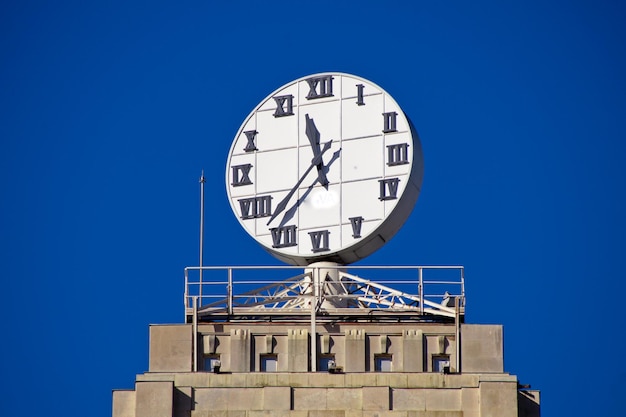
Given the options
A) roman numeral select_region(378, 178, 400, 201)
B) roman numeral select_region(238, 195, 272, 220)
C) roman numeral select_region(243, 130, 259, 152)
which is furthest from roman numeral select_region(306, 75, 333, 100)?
roman numeral select_region(378, 178, 400, 201)

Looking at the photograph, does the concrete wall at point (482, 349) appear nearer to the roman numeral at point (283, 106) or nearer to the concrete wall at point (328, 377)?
the concrete wall at point (328, 377)

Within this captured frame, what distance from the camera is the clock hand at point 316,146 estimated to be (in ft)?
482

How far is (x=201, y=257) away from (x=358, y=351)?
889 cm

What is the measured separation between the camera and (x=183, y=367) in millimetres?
142500

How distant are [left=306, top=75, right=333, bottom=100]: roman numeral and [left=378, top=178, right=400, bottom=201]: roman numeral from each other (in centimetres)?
436

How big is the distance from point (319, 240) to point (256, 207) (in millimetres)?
2852

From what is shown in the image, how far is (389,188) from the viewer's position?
477 feet

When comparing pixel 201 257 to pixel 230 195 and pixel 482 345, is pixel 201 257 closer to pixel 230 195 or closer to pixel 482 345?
pixel 230 195

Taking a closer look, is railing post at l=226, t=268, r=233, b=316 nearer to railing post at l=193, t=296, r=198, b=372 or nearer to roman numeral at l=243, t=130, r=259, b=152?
railing post at l=193, t=296, r=198, b=372

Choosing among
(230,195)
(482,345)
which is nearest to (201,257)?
(230,195)

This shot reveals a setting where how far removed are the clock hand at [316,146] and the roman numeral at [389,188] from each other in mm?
2491

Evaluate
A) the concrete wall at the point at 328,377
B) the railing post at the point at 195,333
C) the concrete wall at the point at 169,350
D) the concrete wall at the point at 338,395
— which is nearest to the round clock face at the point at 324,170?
the concrete wall at the point at 328,377

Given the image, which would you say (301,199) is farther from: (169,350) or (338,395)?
(338,395)

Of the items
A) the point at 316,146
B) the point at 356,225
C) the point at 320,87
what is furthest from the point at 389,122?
the point at 356,225
